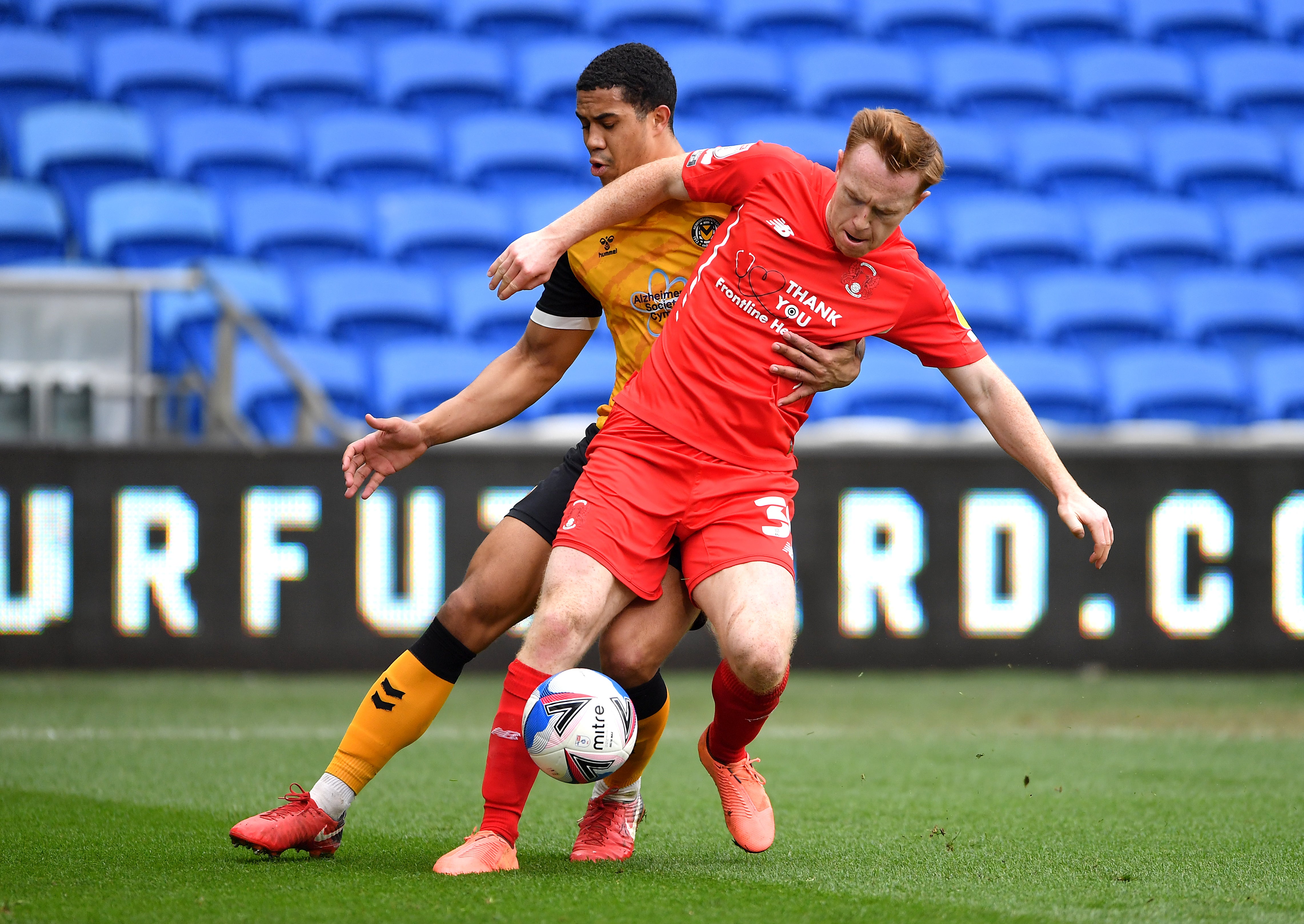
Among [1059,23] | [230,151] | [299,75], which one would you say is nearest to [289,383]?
[230,151]

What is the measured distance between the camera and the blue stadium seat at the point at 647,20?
12094 mm

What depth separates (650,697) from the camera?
12.0ft

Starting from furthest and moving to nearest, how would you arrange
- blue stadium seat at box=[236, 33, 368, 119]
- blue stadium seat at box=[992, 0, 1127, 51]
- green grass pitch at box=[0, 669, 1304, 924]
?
1. blue stadium seat at box=[992, 0, 1127, 51]
2. blue stadium seat at box=[236, 33, 368, 119]
3. green grass pitch at box=[0, 669, 1304, 924]

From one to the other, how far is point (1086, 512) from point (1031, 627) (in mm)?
4474

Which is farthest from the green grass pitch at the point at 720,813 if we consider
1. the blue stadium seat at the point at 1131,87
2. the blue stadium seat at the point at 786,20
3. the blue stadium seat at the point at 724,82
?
the blue stadium seat at the point at 786,20

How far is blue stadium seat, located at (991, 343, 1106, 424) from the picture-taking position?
10.2 meters

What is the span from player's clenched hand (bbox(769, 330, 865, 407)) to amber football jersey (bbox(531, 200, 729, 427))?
0.35 meters

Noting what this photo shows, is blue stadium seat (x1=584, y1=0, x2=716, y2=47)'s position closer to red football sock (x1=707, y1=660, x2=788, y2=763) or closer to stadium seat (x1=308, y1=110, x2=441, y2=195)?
stadium seat (x1=308, y1=110, x2=441, y2=195)

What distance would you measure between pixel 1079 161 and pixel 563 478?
9.28 meters

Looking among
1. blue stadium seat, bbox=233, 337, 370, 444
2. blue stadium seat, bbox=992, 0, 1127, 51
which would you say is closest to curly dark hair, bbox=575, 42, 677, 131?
blue stadium seat, bbox=233, 337, 370, 444

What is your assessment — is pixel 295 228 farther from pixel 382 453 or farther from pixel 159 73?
pixel 382 453

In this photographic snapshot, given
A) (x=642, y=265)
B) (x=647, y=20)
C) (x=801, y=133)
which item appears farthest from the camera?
(x=647, y=20)

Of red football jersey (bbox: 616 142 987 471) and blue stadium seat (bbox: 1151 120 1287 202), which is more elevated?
blue stadium seat (bbox: 1151 120 1287 202)

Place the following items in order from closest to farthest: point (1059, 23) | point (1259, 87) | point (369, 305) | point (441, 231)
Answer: point (369, 305) < point (441, 231) < point (1259, 87) < point (1059, 23)
